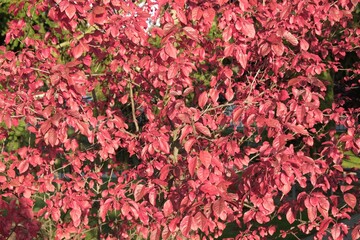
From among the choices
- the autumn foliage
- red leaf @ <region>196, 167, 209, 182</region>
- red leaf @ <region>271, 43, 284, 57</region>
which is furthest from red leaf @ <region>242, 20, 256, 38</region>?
red leaf @ <region>196, 167, 209, 182</region>

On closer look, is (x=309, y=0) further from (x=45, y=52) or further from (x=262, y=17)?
(x=45, y=52)

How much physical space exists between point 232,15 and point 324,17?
1.21 m

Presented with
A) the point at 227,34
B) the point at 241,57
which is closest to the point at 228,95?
the point at 241,57

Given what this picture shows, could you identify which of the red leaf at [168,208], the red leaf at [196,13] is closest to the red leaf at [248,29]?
the red leaf at [196,13]

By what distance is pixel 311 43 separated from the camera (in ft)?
16.8

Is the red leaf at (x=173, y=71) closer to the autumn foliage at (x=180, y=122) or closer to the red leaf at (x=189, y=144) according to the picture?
the autumn foliage at (x=180, y=122)

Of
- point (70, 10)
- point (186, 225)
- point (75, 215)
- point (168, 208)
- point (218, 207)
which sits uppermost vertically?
point (70, 10)

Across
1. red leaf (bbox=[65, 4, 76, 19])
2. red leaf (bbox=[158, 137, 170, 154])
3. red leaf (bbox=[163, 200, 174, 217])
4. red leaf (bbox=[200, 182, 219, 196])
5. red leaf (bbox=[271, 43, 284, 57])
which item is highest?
red leaf (bbox=[65, 4, 76, 19])

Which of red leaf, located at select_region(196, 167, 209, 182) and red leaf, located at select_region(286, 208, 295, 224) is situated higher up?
red leaf, located at select_region(196, 167, 209, 182)

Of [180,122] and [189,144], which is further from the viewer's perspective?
[180,122]

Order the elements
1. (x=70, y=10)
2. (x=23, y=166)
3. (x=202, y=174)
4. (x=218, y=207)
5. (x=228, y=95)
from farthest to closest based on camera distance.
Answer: (x=23, y=166) < (x=228, y=95) < (x=70, y=10) < (x=202, y=174) < (x=218, y=207)

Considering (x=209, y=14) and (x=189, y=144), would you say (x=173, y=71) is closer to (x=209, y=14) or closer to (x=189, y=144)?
(x=209, y=14)

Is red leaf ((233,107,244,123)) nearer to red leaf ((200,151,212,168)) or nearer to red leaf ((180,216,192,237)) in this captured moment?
red leaf ((200,151,212,168))

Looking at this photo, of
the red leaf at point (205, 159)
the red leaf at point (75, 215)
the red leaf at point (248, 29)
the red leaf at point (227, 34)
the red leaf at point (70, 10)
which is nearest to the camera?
the red leaf at point (205, 159)
